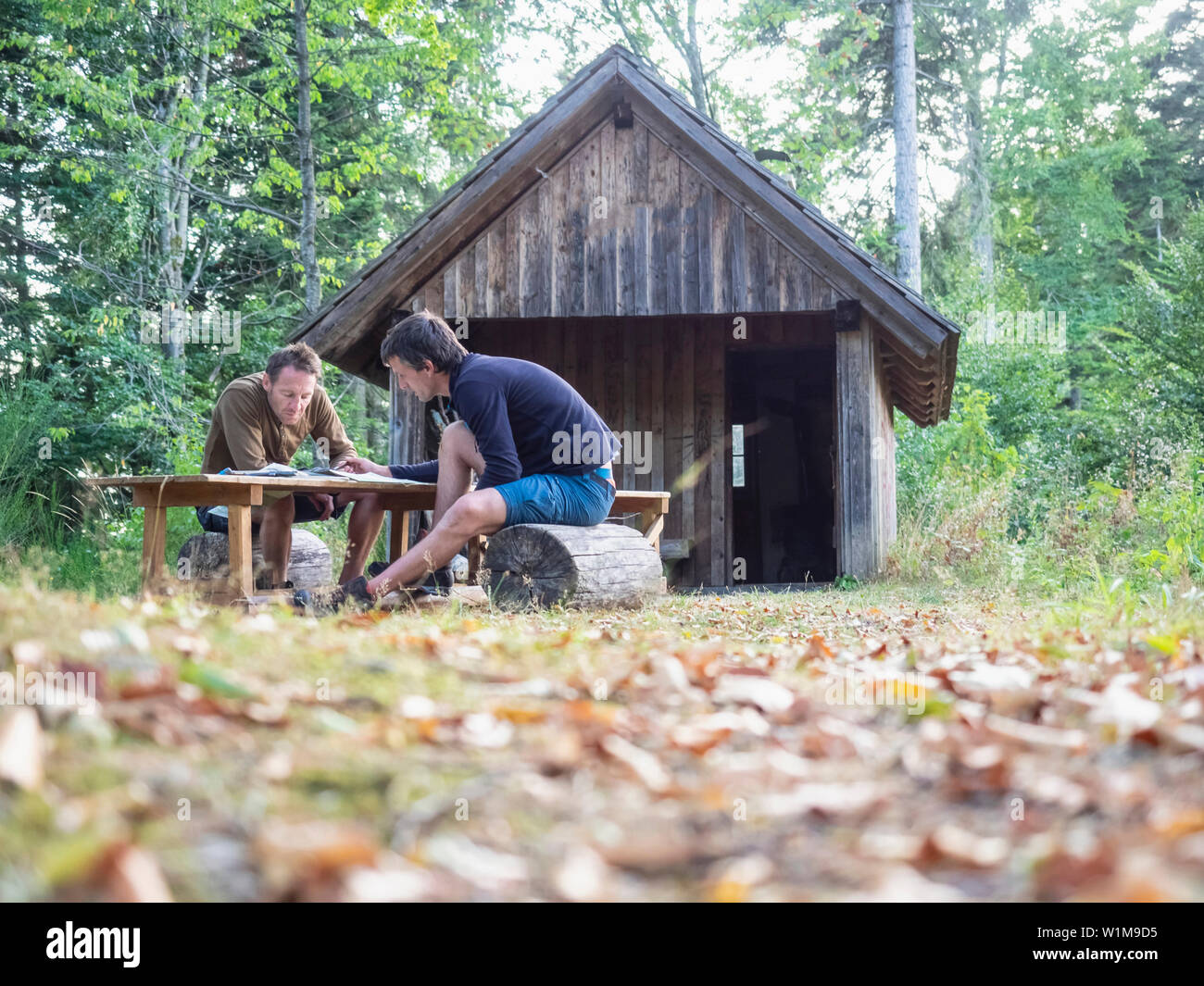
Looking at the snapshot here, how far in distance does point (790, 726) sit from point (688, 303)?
7.22 meters

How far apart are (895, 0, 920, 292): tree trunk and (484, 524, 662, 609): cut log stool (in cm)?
1420

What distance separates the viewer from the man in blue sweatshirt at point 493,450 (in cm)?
564

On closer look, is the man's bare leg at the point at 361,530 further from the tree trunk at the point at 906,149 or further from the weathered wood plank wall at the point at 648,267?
the tree trunk at the point at 906,149

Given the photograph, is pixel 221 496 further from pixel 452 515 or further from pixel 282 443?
pixel 282 443

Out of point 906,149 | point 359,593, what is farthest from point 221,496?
point 906,149

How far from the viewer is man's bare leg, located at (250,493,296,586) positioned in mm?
6492

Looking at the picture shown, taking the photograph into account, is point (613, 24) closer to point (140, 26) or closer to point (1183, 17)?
point (140, 26)

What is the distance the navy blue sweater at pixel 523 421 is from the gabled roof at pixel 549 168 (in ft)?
11.1

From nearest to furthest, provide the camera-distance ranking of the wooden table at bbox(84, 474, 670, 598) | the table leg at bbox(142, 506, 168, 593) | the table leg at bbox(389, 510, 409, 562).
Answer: the wooden table at bbox(84, 474, 670, 598), the table leg at bbox(142, 506, 168, 593), the table leg at bbox(389, 510, 409, 562)

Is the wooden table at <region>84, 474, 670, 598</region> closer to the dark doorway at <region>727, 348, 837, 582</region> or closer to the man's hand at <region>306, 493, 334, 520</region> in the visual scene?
the man's hand at <region>306, 493, 334, 520</region>

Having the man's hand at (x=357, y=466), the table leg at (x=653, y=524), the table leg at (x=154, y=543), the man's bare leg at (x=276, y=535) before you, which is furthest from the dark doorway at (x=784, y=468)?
the table leg at (x=154, y=543)

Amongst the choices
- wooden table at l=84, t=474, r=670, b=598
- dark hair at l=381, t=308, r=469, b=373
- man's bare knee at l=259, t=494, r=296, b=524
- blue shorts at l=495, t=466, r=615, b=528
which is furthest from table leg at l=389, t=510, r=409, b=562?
dark hair at l=381, t=308, r=469, b=373
